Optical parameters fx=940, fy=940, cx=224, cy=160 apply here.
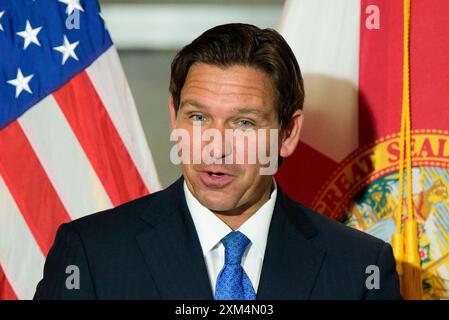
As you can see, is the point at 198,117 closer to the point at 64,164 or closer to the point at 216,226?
the point at 216,226

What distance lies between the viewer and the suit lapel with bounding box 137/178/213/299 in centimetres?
154

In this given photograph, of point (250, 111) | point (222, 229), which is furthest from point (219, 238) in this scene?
point (250, 111)

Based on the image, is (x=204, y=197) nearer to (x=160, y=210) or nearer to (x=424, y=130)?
(x=160, y=210)

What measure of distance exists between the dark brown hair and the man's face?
14 mm

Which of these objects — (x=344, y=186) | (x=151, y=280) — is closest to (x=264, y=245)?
(x=151, y=280)

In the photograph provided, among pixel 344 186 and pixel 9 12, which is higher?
pixel 9 12

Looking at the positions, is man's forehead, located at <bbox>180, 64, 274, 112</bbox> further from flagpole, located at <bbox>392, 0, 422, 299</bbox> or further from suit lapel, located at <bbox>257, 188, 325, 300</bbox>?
flagpole, located at <bbox>392, 0, 422, 299</bbox>

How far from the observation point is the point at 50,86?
2.07 m

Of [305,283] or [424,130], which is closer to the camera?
[305,283]

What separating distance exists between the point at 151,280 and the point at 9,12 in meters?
0.78

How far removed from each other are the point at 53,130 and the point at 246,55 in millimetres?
644

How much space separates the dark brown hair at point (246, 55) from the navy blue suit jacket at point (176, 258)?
0.64ft

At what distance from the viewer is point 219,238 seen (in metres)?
1.59

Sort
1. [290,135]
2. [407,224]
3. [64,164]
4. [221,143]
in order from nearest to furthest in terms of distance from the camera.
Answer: [221,143], [290,135], [407,224], [64,164]
